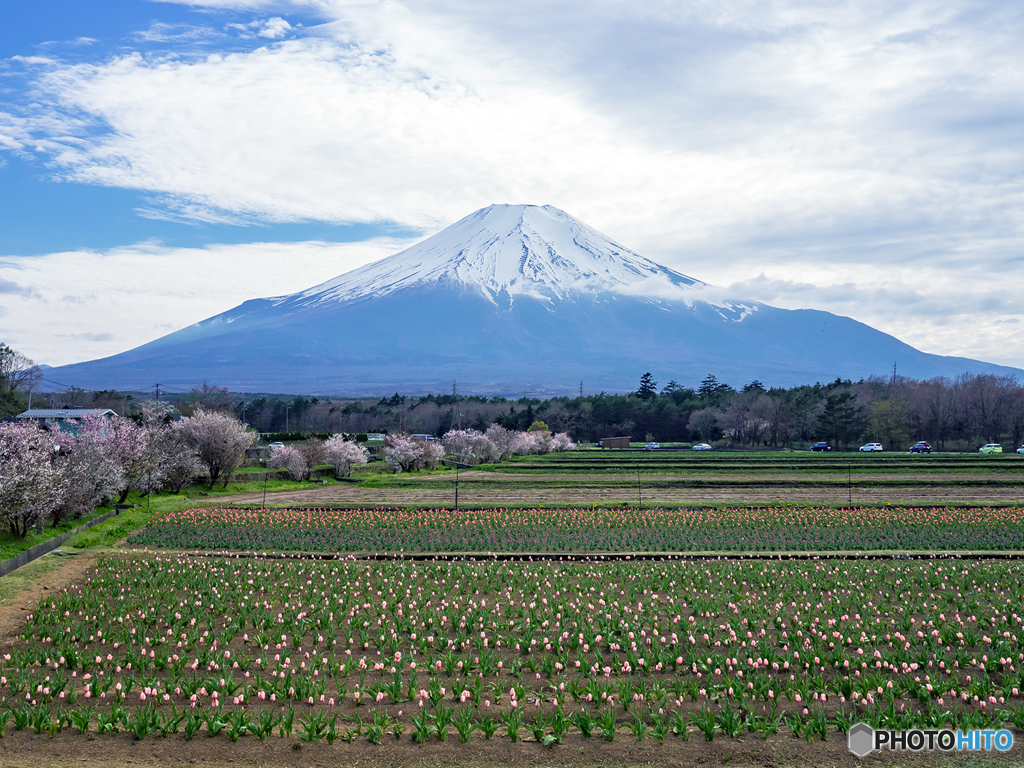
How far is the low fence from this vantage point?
14273mm

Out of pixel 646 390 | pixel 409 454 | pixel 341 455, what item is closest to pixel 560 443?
pixel 646 390

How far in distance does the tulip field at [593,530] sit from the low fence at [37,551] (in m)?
1.63

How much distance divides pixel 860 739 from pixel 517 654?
415 cm

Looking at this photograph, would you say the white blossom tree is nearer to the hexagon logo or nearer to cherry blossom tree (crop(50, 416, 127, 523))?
cherry blossom tree (crop(50, 416, 127, 523))

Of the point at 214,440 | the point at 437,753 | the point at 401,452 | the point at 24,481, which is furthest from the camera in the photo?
the point at 401,452

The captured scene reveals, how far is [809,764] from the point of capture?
6.55 metres

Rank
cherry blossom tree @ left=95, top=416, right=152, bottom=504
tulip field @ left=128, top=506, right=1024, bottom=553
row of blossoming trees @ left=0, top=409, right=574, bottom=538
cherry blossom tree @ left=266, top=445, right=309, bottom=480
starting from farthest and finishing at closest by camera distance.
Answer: cherry blossom tree @ left=266, top=445, right=309, bottom=480, cherry blossom tree @ left=95, top=416, right=152, bottom=504, tulip field @ left=128, top=506, right=1024, bottom=553, row of blossoming trees @ left=0, top=409, right=574, bottom=538

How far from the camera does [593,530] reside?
62.6ft

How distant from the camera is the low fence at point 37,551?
14.3m

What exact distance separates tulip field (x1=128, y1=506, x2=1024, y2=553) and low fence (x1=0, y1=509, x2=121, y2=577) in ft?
5.33

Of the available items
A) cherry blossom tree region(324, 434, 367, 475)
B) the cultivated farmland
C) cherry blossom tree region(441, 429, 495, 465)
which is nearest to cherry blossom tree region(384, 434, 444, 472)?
cherry blossom tree region(324, 434, 367, 475)

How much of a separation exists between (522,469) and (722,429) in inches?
1775

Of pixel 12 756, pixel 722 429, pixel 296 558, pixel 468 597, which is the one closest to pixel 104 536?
pixel 296 558

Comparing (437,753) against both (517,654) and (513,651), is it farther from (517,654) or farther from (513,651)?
(513,651)
